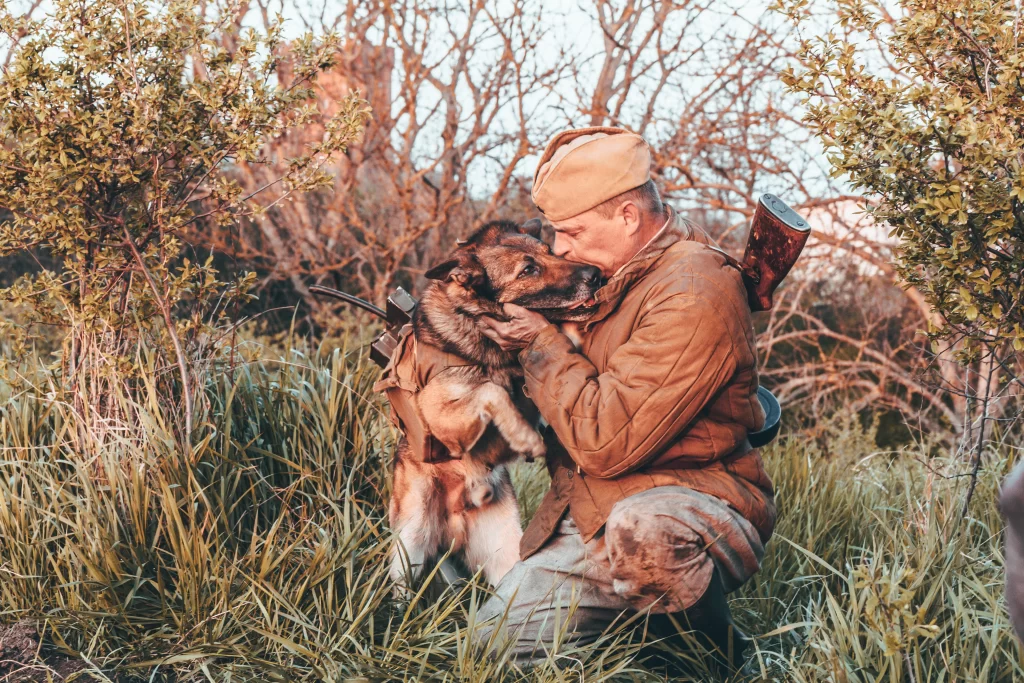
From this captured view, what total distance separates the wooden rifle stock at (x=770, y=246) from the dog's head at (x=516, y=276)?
0.51m

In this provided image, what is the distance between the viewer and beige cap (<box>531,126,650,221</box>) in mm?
2850

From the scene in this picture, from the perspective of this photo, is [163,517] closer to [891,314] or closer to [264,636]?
[264,636]

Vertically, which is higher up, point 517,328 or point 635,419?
point 517,328

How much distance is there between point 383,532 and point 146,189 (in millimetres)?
1762

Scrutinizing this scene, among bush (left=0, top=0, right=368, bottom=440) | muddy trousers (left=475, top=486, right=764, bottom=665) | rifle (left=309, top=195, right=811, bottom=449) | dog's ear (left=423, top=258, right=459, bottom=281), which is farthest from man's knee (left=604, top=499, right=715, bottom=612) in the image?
bush (left=0, top=0, right=368, bottom=440)

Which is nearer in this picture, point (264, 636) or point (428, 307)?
point (264, 636)

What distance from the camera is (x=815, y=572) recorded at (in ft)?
12.6

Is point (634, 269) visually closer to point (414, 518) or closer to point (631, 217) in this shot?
point (631, 217)

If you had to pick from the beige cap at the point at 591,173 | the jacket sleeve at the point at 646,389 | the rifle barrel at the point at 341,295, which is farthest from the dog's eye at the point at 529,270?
the rifle barrel at the point at 341,295

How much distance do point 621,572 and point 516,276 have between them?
1.11 m

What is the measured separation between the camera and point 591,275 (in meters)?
3.01

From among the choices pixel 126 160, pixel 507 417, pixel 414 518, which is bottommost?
pixel 414 518

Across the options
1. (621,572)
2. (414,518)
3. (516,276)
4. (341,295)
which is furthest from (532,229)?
(621,572)

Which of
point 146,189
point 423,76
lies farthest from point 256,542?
point 423,76
